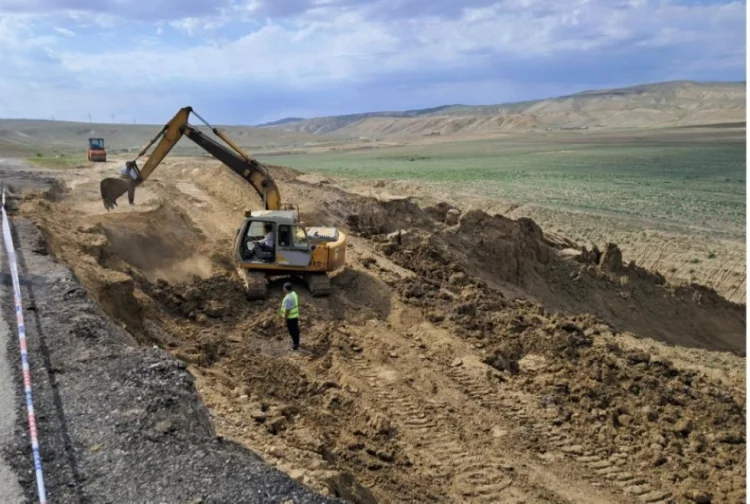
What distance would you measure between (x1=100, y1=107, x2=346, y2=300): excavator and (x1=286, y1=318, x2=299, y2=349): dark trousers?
8.25ft

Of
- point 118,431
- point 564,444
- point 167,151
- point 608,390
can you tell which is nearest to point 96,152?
point 167,151

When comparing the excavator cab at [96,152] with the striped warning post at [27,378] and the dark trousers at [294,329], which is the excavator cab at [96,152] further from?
the dark trousers at [294,329]

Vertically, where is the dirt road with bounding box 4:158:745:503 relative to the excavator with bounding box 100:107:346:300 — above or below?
below

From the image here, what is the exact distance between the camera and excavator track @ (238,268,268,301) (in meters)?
15.6

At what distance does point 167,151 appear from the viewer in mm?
16812

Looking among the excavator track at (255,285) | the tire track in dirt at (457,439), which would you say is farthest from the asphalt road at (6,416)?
the excavator track at (255,285)

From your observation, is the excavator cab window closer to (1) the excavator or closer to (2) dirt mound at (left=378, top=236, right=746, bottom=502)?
(1) the excavator

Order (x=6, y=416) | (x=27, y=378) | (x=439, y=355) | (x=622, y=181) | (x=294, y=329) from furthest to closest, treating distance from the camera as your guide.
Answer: (x=622, y=181), (x=439, y=355), (x=294, y=329), (x=27, y=378), (x=6, y=416)

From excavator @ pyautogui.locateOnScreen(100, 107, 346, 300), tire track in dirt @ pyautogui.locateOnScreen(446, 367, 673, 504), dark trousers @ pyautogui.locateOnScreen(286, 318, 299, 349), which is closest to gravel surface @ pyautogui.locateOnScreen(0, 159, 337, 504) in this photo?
dark trousers @ pyautogui.locateOnScreen(286, 318, 299, 349)

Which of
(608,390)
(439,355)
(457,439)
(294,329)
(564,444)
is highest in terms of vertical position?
(294,329)

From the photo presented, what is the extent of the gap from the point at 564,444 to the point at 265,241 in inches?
308

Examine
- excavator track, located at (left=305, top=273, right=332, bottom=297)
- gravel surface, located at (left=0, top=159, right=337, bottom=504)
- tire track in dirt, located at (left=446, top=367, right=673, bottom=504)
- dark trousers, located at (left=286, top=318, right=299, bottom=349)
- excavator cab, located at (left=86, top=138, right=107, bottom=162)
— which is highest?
excavator cab, located at (left=86, top=138, right=107, bottom=162)

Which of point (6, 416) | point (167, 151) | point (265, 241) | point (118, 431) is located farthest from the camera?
point (167, 151)

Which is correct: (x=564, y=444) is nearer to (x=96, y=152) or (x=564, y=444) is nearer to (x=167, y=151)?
(x=167, y=151)
